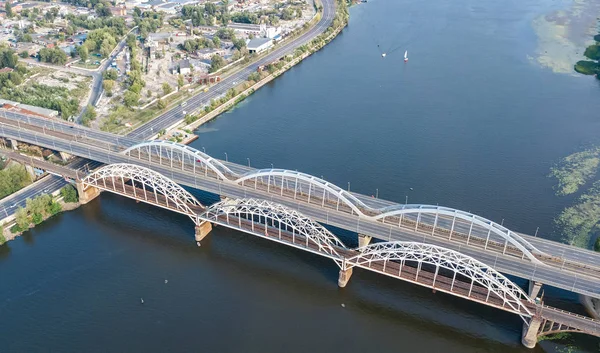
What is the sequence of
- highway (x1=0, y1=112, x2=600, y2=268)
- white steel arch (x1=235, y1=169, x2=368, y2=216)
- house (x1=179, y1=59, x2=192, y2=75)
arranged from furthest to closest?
house (x1=179, y1=59, x2=192, y2=75) → white steel arch (x1=235, y1=169, x2=368, y2=216) → highway (x1=0, y1=112, x2=600, y2=268)

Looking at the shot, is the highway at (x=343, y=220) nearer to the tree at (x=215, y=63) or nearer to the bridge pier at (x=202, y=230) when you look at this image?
the bridge pier at (x=202, y=230)

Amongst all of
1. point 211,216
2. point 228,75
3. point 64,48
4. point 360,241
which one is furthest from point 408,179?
point 64,48

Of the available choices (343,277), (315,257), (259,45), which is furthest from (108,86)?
(343,277)

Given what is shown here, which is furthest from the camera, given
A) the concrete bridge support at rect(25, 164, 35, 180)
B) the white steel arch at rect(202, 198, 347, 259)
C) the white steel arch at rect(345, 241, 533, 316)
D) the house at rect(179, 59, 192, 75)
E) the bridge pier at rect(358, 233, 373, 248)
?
the house at rect(179, 59, 192, 75)

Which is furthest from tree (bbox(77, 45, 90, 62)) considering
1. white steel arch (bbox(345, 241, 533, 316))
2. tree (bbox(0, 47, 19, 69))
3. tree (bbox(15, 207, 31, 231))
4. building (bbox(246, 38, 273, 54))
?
white steel arch (bbox(345, 241, 533, 316))

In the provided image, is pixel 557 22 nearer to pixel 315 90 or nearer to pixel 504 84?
pixel 504 84

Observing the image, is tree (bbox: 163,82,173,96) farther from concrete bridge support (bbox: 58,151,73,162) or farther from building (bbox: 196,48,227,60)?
concrete bridge support (bbox: 58,151,73,162)

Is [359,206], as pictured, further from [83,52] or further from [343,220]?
[83,52]
